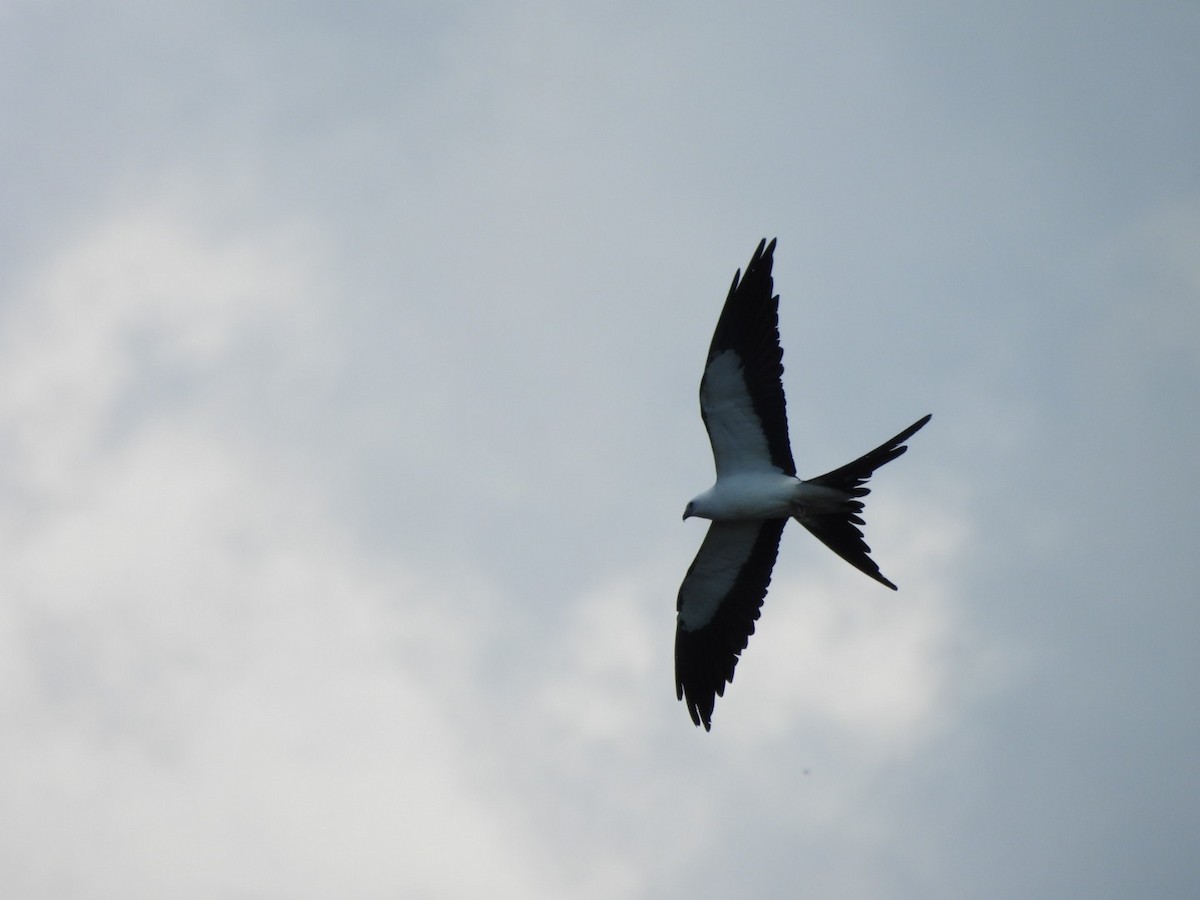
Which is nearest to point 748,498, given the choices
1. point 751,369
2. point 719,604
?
point 751,369

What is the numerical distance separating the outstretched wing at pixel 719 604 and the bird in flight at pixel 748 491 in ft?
0.03

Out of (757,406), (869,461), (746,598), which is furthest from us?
(746,598)

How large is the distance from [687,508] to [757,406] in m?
1.33

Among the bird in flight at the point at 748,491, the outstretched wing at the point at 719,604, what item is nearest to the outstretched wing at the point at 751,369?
the bird in flight at the point at 748,491

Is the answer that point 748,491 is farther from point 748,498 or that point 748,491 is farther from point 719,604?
point 719,604

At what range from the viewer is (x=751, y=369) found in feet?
37.2

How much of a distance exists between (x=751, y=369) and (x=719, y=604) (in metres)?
2.78

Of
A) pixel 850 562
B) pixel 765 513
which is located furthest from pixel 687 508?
pixel 850 562

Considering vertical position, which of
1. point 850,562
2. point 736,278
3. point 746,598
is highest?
point 736,278

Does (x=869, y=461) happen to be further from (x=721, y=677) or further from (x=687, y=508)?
(x=721, y=677)

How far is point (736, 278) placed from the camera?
1127cm

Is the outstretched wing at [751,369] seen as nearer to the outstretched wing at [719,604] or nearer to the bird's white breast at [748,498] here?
the bird's white breast at [748,498]

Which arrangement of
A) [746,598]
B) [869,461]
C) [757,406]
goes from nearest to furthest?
[869,461] → [757,406] → [746,598]

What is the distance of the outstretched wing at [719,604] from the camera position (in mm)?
12352
